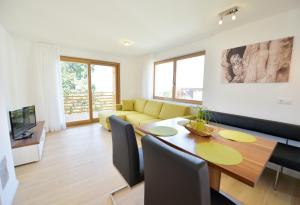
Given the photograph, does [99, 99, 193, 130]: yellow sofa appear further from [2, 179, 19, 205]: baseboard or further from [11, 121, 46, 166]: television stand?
[2, 179, 19, 205]: baseboard

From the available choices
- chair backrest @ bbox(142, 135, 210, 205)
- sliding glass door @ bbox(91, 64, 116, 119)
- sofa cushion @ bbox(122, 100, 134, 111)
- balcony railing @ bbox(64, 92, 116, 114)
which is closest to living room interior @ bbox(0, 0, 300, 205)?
chair backrest @ bbox(142, 135, 210, 205)

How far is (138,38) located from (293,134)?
3.14 meters

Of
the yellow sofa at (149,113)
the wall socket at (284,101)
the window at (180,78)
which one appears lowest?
the yellow sofa at (149,113)

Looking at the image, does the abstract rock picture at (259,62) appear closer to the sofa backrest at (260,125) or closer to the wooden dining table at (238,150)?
the sofa backrest at (260,125)

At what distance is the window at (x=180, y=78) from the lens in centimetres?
331

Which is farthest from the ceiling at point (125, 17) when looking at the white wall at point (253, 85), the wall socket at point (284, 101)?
the wall socket at point (284, 101)

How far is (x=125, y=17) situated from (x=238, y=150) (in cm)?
230

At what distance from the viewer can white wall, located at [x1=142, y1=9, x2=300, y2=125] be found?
1.96 metres

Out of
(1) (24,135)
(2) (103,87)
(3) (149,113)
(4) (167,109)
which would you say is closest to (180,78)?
(4) (167,109)

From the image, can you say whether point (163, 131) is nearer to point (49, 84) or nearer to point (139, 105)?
point (139, 105)

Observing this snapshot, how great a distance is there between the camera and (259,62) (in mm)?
2258

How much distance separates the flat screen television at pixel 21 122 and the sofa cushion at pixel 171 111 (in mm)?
2718

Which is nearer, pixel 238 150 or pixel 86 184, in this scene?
pixel 238 150

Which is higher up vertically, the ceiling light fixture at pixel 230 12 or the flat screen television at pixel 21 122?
the ceiling light fixture at pixel 230 12
